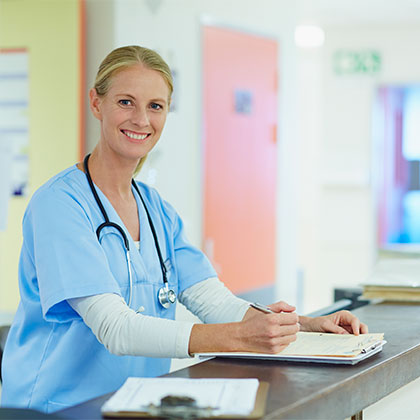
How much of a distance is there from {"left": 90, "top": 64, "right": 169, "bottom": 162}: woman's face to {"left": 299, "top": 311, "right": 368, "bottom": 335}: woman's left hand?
0.52 m

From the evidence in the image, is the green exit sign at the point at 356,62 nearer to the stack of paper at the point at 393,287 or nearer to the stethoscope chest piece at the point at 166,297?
the stack of paper at the point at 393,287

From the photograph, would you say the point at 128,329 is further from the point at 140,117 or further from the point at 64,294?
the point at 140,117

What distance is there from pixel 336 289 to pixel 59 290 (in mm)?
1198

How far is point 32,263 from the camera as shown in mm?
1514

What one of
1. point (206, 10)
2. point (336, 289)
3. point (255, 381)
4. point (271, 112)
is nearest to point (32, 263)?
point (255, 381)

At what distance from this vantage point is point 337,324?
1603 mm

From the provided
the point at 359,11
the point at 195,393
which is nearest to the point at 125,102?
the point at 195,393

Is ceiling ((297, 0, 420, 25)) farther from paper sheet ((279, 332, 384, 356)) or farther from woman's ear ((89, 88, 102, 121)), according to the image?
paper sheet ((279, 332, 384, 356))

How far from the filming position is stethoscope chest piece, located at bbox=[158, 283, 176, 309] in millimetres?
1638

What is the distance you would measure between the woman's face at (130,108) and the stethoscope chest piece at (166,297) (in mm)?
295

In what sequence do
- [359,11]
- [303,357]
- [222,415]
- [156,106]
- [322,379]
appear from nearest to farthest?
[222,415] < [322,379] < [303,357] < [156,106] < [359,11]

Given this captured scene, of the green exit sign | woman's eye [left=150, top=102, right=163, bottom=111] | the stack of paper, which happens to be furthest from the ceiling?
woman's eye [left=150, top=102, right=163, bottom=111]

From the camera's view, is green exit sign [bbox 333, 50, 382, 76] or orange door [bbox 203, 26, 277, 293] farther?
green exit sign [bbox 333, 50, 382, 76]

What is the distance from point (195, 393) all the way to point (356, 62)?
5985mm
